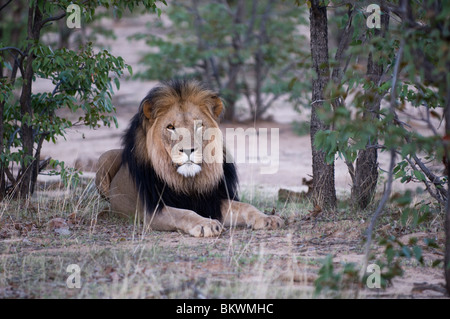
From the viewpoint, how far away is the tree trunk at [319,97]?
6.55 meters

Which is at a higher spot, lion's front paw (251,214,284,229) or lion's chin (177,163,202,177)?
lion's chin (177,163,202,177)

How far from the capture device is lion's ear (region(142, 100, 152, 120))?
6102 millimetres

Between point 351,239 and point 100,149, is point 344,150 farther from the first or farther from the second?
point 100,149

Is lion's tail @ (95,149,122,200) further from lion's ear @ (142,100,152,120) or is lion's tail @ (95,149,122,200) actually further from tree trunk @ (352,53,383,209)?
tree trunk @ (352,53,383,209)

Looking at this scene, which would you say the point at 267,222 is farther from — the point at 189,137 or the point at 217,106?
the point at 217,106

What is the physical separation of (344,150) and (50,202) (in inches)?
147

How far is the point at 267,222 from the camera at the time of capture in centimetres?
600

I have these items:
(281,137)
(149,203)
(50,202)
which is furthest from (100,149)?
(149,203)

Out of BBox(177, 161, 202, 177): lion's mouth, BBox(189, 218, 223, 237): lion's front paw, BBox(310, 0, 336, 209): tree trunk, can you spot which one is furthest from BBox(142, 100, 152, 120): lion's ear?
BBox(310, 0, 336, 209): tree trunk

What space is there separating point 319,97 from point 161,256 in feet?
8.92

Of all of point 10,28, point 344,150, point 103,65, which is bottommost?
point 344,150

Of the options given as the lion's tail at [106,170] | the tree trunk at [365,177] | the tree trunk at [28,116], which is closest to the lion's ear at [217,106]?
the lion's tail at [106,170]

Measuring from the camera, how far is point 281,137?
1747cm
